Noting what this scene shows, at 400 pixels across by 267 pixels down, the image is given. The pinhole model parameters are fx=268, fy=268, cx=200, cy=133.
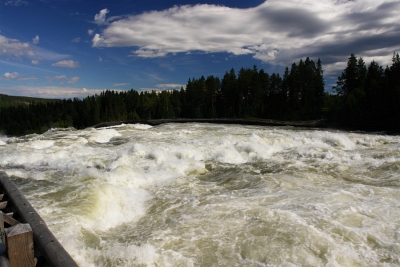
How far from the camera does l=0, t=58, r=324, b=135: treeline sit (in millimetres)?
54688

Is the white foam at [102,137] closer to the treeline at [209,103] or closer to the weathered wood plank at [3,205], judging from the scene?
the weathered wood plank at [3,205]

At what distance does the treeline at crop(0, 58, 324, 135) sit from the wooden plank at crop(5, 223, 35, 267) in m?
52.3

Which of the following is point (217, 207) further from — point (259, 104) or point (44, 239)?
point (259, 104)

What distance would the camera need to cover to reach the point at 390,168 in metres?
10.8

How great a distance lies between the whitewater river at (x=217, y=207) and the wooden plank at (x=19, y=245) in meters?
2.11

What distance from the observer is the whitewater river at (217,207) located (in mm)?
4949

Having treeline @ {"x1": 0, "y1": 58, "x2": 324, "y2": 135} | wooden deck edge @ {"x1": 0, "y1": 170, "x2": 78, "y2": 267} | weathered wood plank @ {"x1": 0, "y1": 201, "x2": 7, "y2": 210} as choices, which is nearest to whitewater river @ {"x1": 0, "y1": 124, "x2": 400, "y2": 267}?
weathered wood plank @ {"x1": 0, "y1": 201, "x2": 7, "y2": 210}

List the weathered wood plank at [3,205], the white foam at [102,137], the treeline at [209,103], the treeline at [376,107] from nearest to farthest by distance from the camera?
the weathered wood plank at [3,205], the white foam at [102,137], the treeline at [376,107], the treeline at [209,103]

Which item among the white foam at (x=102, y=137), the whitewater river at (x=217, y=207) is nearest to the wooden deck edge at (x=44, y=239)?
the whitewater river at (x=217, y=207)

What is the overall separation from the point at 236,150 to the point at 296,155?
3.08m

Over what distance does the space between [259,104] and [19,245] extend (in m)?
60.3

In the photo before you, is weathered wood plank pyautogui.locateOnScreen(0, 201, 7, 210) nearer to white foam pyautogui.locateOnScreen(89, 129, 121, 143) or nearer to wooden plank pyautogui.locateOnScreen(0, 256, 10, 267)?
wooden plank pyautogui.locateOnScreen(0, 256, 10, 267)

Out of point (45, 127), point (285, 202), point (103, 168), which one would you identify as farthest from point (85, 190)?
point (45, 127)

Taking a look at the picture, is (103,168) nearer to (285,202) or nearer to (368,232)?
(285,202)
